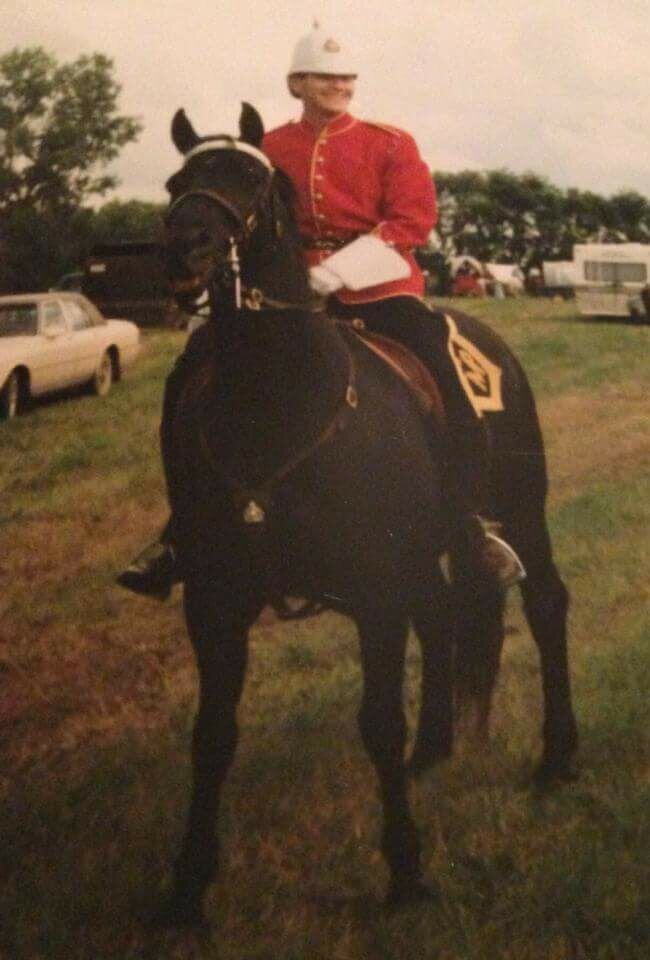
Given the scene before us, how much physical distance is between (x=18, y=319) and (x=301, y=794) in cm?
1580

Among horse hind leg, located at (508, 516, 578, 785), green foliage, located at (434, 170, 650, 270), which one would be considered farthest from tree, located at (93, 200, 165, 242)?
green foliage, located at (434, 170, 650, 270)

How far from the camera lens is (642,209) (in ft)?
382

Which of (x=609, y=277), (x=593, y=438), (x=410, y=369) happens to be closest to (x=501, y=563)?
(x=410, y=369)

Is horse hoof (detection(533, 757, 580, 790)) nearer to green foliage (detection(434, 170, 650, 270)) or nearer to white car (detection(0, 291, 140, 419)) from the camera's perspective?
white car (detection(0, 291, 140, 419))

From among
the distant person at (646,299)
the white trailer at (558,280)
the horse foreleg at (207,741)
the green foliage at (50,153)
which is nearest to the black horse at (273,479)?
the horse foreleg at (207,741)

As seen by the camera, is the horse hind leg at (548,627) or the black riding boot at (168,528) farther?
the horse hind leg at (548,627)

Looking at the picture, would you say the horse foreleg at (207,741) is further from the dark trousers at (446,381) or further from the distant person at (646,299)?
the distant person at (646,299)

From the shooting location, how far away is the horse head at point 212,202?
4145 mm

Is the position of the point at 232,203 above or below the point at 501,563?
above

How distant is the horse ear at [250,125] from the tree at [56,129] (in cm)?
344

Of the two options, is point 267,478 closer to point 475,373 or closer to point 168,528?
point 168,528

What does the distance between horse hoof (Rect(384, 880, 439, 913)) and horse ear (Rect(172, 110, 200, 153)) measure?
2727mm

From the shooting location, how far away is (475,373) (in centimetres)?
616

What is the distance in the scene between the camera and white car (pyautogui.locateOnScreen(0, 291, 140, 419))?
19.3m
